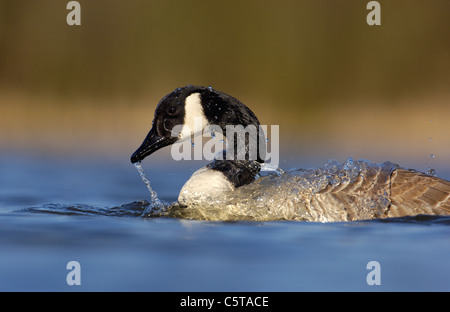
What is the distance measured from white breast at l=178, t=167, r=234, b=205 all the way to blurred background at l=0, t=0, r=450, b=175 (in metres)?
8.42

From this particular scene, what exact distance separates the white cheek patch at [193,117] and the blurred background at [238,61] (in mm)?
8045

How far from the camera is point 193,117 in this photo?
22.3 ft

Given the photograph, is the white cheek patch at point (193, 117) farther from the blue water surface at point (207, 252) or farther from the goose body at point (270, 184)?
the blue water surface at point (207, 252)

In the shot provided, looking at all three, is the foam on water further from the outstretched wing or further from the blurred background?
the blurred background

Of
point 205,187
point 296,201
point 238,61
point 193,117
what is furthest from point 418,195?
point 238,61

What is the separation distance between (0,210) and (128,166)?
411 centimetres

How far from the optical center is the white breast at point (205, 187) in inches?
251

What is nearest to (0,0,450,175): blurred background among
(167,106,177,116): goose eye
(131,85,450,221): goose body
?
(131,85,450,221): goose body

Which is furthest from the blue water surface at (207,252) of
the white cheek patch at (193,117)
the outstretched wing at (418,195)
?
the white cheek patch at (193,117)

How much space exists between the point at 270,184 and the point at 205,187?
654 millimetres

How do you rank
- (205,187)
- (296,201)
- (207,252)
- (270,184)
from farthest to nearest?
(270,184), (205,187), (296,201), (207,252)

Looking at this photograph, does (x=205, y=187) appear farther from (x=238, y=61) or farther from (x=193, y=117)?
(x=238, y=61)

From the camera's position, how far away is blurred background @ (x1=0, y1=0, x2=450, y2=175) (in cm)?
1520

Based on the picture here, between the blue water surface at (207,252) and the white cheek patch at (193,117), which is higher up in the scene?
the white cheek patch at (193,117)
